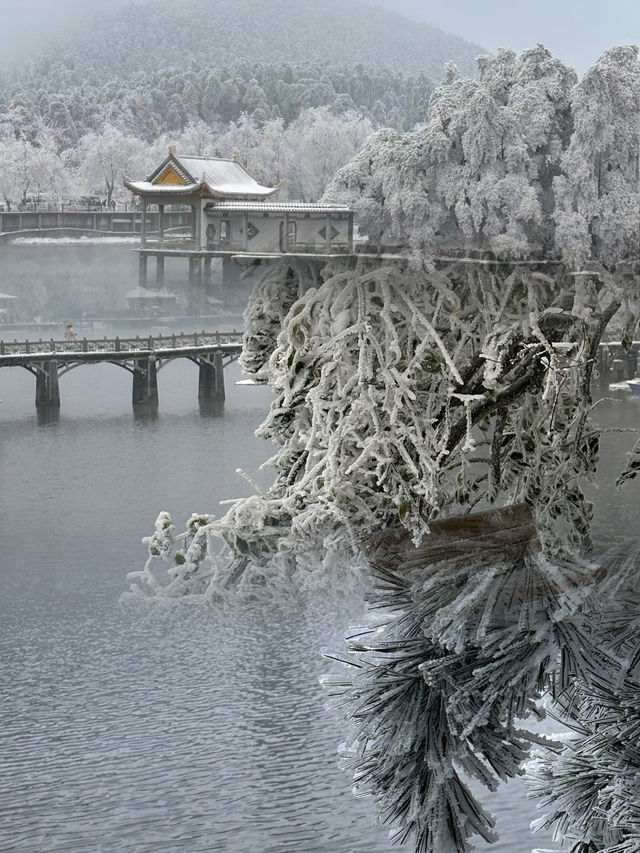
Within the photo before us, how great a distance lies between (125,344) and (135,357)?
600mm

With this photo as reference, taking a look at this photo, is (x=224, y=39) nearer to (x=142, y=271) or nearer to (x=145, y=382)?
(x=142, y=271)

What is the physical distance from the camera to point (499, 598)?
1.77 meters

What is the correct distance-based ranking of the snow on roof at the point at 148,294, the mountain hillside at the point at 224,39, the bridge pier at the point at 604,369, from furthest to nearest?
the mountain hillside at the point at 224,39 → the snow on roof at the point at 148,294 → the bridge pier at the point at 604,369

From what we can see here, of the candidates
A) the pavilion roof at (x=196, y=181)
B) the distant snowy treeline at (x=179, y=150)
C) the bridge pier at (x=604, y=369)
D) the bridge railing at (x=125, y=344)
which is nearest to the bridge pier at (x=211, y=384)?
the bridge railing at (x=125, y=344)

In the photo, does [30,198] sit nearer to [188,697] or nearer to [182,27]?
[182,27]

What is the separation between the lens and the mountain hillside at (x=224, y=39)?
27297mm

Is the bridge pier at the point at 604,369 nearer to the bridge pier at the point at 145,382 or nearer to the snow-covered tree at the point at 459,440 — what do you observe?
the bridge pier at the point at 145,382

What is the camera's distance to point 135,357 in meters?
14.8

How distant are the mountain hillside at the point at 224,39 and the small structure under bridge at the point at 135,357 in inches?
468

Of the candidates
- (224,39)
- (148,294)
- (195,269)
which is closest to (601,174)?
(195,269)

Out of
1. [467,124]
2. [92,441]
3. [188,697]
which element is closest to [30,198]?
[92,441]

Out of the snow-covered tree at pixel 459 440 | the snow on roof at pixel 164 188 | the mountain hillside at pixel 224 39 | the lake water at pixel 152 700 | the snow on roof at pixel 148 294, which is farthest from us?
the mountain hillside at pixel 224 39

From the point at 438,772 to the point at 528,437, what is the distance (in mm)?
1787

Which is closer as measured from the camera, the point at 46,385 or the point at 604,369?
the point at 46,385
